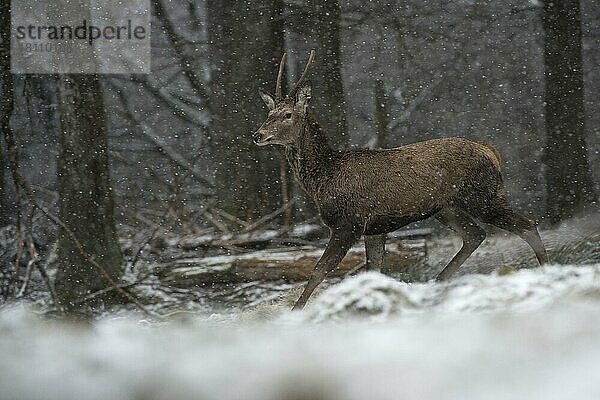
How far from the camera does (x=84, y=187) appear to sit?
5934 millimetres

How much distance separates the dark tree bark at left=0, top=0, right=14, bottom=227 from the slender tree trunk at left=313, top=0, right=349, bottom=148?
8.17 feet

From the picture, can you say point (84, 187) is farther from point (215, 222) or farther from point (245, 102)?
point (245, 102)

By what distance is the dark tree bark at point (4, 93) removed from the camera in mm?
6160

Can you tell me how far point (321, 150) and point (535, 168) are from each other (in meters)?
4.60

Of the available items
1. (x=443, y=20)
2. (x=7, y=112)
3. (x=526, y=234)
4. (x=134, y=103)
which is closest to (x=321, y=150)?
(x=526, y=234)

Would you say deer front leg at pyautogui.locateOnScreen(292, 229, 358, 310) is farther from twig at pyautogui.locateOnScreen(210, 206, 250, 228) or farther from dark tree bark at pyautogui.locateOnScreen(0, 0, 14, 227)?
dark tree bark at pyautogui.locateOnScreen(0, 0, 14, 227)

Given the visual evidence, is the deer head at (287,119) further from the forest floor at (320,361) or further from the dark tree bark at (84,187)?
the forest floor at (320,361)

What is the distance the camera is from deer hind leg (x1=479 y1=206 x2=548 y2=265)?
15.2 feet

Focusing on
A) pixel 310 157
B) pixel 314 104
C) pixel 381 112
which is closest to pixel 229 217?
pixel 314 104

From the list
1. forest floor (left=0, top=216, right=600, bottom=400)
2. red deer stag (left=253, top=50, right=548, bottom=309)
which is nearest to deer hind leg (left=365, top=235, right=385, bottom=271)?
red deer stag (left=253, top=50, right=548, bottom=309)

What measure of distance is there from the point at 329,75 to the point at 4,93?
8.83ft

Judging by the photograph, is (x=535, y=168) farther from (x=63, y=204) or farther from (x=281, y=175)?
(x=63, y=204)

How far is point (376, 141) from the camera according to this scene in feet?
26.2

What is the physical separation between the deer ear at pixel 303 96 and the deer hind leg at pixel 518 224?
3.85 ft
